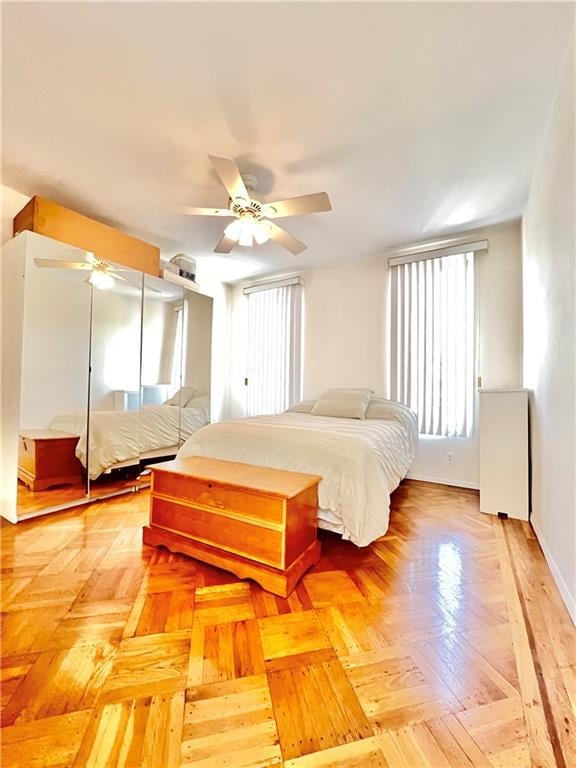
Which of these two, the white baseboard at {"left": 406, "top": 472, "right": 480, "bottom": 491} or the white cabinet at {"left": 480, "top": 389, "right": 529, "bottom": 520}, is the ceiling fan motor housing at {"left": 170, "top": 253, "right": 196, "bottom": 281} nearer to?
the white cabinet at {"left": 480, "top": 389, "right": 529, "bottom": 520}

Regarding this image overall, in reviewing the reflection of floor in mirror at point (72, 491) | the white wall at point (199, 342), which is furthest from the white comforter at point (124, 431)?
the white wall at point (199, 342)

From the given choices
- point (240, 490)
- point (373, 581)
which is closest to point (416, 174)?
point (240, 490)

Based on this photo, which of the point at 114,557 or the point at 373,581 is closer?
the point at 373,581

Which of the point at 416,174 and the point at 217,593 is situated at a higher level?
the point at 416,174

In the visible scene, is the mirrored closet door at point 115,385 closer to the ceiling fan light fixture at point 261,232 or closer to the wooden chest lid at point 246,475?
the wooden chest lid at point 246,475

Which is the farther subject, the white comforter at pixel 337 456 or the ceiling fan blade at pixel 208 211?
the ceiling fan blade at pixel 208 211

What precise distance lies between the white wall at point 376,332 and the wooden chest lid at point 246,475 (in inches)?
82.7

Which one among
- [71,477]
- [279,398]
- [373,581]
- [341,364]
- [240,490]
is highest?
[341,364]

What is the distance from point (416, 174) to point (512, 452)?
217 centimetres

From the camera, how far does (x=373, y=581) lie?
63.0 inches

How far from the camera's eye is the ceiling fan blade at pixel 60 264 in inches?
89.4

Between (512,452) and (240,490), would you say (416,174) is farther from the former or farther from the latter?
(240,490)

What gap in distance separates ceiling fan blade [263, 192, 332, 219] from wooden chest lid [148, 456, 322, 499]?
1636 mm

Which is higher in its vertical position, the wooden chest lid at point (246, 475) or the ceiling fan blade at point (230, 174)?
the ceiling fan blade at point (230, 174)
